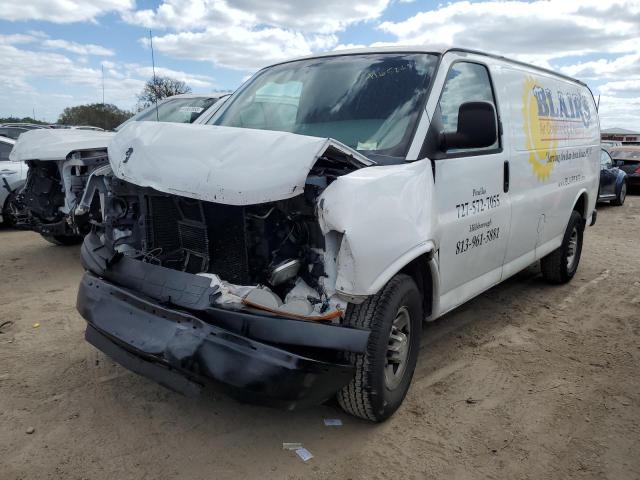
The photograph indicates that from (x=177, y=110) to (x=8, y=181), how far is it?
2.92m

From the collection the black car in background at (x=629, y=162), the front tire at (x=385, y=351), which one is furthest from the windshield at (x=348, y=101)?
the black car in background at (x=629, y=162)

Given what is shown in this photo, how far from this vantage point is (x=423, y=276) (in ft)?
11.5

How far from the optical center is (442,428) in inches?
127

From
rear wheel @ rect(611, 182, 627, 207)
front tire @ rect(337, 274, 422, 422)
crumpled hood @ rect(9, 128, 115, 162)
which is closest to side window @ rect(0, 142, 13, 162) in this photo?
crumpled hood @ rect(9, 128, 115, 162)

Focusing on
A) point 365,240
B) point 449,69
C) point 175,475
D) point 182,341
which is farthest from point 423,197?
point 175,475

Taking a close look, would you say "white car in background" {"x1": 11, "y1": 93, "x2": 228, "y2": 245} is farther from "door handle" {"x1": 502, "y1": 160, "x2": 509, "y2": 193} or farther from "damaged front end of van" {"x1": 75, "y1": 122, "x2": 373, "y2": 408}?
"door handle" {"x1": 502, "y1": 160, "x2": 509, "y2": 193}

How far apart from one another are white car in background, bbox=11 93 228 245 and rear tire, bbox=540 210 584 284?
403 centimetres

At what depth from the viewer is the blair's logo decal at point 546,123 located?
4711mm

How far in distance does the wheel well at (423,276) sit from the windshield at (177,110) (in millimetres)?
5895

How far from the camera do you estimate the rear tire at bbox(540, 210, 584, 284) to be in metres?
6.10

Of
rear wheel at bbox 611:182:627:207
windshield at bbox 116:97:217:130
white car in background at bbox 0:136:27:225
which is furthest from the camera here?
rear wheel at bbox 611:182:627:207

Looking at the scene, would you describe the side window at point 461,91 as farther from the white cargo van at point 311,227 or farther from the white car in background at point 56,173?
the white car in background at point 56,173

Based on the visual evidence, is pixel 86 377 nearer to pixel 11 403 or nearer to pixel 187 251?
pixel 11 403

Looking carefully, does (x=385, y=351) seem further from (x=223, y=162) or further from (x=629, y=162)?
(x=629, y=162)
